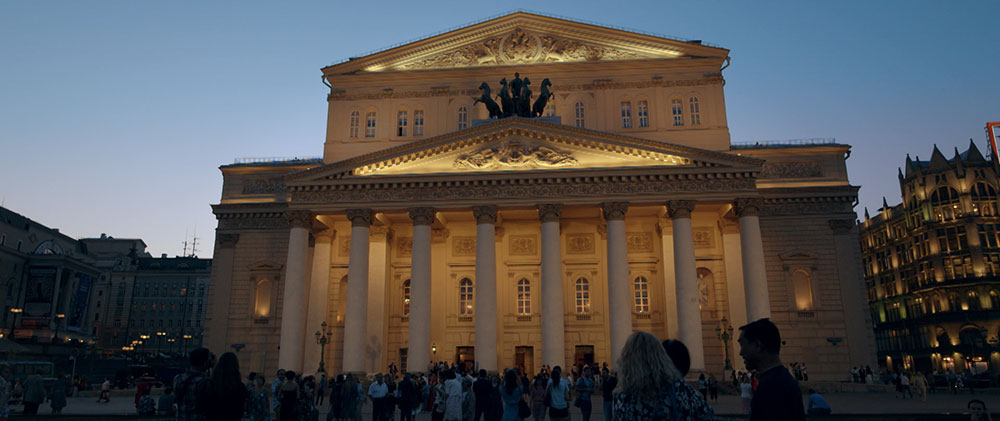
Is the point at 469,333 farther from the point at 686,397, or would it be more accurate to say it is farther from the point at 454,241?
the point at 686,397

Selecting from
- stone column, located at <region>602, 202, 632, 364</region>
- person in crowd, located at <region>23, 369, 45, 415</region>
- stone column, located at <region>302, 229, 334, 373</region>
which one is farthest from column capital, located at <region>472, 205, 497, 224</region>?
person in crowd, located at <region>23, 369, 45, 415</region>

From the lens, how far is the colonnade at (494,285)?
31125 mm

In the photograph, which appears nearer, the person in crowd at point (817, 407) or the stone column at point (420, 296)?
the person in crowd at point (817, 407)

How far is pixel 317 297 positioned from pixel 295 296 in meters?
2.18

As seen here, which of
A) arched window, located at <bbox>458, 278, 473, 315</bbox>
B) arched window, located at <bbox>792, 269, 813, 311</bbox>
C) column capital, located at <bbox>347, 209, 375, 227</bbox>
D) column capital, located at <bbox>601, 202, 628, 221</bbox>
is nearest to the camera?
column capital, located at <bbox>601, 202, 628, 221</bbox>

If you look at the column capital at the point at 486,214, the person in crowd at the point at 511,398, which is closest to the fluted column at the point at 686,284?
the column capital at the point at 486,214

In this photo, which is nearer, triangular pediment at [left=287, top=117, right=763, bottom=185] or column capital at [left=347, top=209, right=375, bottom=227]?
triangular pediment at [left=287, top=117, right=763, bottom=185]

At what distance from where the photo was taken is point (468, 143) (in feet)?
111

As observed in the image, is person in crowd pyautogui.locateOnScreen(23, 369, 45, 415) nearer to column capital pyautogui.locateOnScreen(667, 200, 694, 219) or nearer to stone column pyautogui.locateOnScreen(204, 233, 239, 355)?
stone column pyautogui.locateOnScreen(204, 233, 239, 355)

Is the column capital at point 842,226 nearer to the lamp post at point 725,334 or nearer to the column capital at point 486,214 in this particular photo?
the lamp post at point 725,334

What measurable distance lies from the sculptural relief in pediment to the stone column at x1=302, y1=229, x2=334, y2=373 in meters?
13.0

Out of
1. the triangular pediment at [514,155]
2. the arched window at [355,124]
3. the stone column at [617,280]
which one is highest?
the arched window at [355,124]

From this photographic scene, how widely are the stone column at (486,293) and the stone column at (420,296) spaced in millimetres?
2363

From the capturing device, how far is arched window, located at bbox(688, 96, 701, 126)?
40.0 meters
